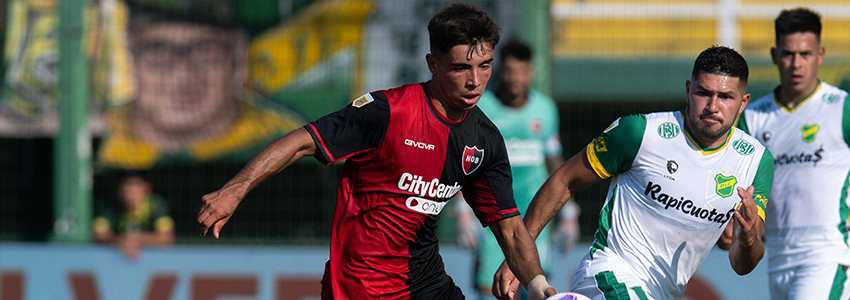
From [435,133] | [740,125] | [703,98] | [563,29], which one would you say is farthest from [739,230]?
[563,29]

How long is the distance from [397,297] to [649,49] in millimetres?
5964

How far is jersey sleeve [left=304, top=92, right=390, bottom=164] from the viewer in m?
3.56

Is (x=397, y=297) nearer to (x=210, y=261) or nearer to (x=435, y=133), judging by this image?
(x=435, y=133)

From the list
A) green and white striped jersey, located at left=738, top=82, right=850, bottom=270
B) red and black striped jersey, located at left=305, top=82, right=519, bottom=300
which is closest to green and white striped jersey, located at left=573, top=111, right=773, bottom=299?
red and black striped jersey, located at left=305, top=82, right=519, bottom=300

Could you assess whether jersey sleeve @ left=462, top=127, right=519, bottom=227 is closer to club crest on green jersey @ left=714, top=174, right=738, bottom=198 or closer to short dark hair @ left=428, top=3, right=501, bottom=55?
short dark hair @ left=428, top=3, right=501, bottom=55

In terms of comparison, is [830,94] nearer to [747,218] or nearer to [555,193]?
[747,218]

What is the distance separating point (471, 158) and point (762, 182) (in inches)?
56.5

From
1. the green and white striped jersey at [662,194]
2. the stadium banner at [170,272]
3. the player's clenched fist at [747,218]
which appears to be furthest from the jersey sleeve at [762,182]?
the stadium banner at [170,272]

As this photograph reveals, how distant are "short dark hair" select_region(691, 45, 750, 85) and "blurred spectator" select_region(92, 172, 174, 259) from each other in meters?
5.96

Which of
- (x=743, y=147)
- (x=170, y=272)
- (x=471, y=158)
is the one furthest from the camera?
(x=170, y=272)

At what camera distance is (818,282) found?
5.26m

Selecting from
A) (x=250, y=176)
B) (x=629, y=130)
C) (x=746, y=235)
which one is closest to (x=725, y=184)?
(x=746, y=235)

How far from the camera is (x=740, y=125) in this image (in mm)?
5500

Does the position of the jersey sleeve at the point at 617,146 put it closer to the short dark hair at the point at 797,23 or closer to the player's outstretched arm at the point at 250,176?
the player's outstretched arm at the point at 250,176
